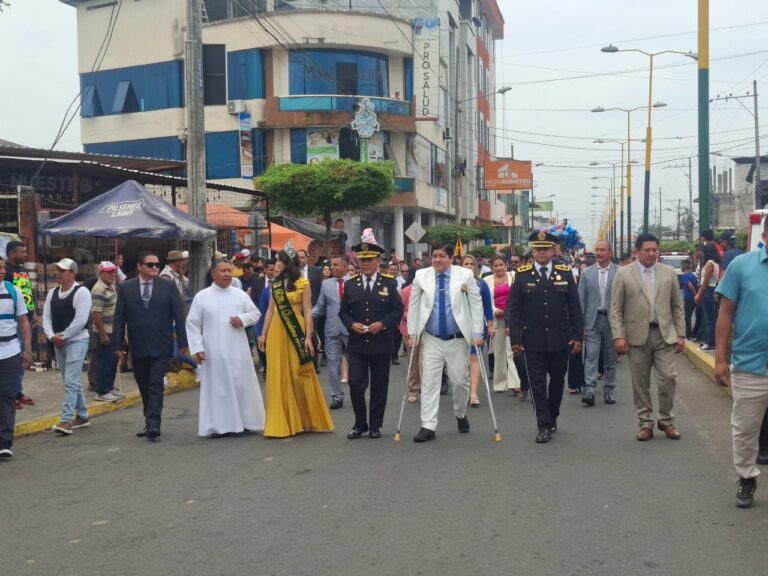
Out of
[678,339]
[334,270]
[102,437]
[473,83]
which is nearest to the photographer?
[678,339]

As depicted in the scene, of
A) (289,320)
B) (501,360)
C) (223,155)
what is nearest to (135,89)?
(223,155)

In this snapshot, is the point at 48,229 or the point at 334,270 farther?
the point at 48,229

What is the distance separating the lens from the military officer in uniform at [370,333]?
9.42 m

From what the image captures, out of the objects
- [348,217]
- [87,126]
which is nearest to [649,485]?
[348,217]

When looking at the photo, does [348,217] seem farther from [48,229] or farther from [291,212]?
[48,229]

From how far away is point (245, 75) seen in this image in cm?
4222

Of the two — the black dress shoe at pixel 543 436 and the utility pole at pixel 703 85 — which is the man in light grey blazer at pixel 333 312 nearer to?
the black dress shoe at pixel 543 436

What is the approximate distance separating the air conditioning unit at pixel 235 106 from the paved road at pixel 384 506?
32925 mm

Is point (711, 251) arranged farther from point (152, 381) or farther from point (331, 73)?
point (331, 73)

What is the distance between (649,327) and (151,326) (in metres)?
4.91

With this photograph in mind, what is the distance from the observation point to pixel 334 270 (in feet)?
42.5

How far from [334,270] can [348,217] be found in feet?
97.6

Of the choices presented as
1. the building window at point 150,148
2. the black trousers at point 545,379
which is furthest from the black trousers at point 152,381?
the building window at point 150,148

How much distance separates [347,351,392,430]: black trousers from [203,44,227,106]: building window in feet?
115
